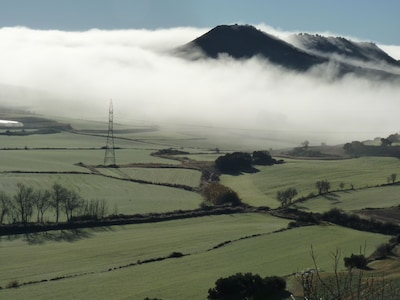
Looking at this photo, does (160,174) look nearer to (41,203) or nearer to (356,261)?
(41,203)

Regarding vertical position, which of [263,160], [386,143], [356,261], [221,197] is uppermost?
[386,143]

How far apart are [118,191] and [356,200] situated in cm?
3524

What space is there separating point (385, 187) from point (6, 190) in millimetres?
56948

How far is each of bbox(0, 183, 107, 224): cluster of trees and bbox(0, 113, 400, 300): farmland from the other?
4.64ft

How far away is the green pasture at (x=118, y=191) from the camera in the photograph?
7800 cm

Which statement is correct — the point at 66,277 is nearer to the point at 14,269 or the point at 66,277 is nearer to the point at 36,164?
the point at 14,269

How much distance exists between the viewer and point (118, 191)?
86375 mm

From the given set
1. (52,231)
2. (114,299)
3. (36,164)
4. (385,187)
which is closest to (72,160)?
(36,164)

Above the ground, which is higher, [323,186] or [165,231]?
[323,186]

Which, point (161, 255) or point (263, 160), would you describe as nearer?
point (161, 255)

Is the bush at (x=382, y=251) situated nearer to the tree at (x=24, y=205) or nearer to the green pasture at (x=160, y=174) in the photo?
the tree at (x=24, y=205)

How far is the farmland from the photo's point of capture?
145 feet

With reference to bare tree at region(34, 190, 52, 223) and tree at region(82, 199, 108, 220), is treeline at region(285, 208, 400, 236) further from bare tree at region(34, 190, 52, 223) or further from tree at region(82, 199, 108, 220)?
bare tree at region(34, 190, 52, 223)

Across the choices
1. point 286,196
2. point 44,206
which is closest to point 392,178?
point 286,196
